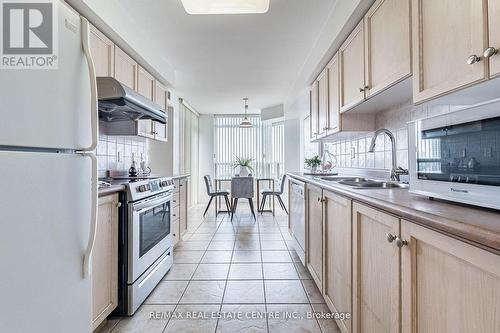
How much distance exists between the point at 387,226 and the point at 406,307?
26cm

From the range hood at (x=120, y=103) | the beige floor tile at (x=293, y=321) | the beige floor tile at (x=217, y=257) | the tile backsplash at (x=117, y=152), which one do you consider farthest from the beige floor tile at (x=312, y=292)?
the tile backsplash at (x=117, y=152)

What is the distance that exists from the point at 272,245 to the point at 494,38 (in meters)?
2.92

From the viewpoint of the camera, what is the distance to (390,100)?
1.78 m

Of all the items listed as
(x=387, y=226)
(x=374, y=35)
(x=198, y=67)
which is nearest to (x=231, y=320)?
(x=387, y=226)

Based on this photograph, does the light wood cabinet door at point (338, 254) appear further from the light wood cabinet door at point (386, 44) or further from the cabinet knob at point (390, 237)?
the light wood cabinet door at point (386, 44)

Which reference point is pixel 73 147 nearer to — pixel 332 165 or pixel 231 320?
pixel 231 320

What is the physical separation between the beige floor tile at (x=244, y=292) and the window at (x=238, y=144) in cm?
483

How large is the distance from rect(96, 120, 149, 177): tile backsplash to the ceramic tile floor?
3.90 feet

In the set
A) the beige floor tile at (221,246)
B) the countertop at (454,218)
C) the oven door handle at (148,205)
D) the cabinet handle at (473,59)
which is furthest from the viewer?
the beige floor tile at (221,246)

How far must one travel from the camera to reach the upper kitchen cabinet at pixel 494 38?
77 cm

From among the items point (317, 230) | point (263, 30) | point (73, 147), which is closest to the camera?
point (73, 147)

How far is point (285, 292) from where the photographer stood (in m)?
2.09

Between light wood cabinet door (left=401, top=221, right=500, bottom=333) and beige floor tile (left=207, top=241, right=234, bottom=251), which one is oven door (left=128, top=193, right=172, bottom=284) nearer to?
beige floor tile (left=207, top=241, right=234, bottom=251)

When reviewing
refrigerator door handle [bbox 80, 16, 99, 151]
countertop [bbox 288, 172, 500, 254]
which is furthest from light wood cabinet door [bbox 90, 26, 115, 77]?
countertop [bbox 288, 172, 500, 254]
